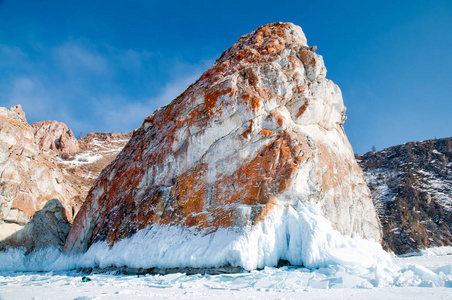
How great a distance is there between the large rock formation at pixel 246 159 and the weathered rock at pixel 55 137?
8672cm

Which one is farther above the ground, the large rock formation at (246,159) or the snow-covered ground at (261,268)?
the large rock formation at (246,159)

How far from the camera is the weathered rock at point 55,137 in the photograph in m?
99.2

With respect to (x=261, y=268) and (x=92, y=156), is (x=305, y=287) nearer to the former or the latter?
(x=261, y=268)

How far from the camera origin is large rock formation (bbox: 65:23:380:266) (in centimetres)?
1755

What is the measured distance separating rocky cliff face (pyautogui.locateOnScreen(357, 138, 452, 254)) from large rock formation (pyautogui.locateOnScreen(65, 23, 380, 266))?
27963 mm

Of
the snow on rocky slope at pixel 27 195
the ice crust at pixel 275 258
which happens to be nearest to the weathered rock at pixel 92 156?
the snow on rocky slope at pixel 27 195

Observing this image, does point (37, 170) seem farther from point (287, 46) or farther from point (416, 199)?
point (416, 199)

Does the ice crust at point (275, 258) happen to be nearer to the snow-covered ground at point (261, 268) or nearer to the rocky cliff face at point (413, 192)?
the snow-covered ground at point (261, 268)

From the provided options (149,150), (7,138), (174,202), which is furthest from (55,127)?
(174,202)

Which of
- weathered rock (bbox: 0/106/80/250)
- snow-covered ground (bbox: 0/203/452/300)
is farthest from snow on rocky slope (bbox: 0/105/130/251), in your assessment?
snow-covered ground (bbox: 0/203/452/300)

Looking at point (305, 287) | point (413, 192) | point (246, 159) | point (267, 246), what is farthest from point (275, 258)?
point (413, 192)

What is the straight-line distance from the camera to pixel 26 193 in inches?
1202

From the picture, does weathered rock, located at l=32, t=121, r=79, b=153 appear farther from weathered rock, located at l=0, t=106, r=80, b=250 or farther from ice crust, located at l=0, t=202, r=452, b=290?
ice crust, located at l=0, t=202, r=452, b=290

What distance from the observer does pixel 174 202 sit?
19.8m
